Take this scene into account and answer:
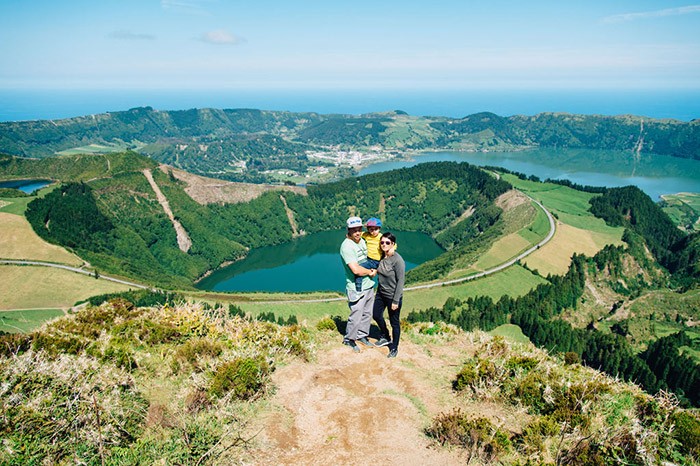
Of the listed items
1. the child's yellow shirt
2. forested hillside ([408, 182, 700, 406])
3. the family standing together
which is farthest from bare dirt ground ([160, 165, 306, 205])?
the child's yellow shirt

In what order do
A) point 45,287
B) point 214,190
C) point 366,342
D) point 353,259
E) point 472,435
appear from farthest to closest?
point 214,190, point 45,287, point 366,342, point 353,259, point 472,435

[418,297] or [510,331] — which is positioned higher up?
[418,297]

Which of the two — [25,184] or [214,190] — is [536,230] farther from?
[25,184]

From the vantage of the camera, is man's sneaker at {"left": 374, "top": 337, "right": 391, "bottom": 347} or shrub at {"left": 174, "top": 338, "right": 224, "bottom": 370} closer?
shrub at {"left": 174, "top": 338, "right": 224, "bottom": 370}

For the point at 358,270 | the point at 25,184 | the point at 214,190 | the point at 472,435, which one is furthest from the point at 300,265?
the point at 25,184

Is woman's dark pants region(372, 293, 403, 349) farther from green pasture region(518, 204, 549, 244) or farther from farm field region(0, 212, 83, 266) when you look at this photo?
green pasture region(518, 204, 549, 244)

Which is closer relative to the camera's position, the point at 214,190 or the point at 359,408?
the point at 359,408

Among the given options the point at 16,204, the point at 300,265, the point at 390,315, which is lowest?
the point at 300,265

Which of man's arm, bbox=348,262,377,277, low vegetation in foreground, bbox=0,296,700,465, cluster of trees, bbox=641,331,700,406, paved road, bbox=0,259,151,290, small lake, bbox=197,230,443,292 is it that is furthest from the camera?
small lake, bbox=197,230,443,292
